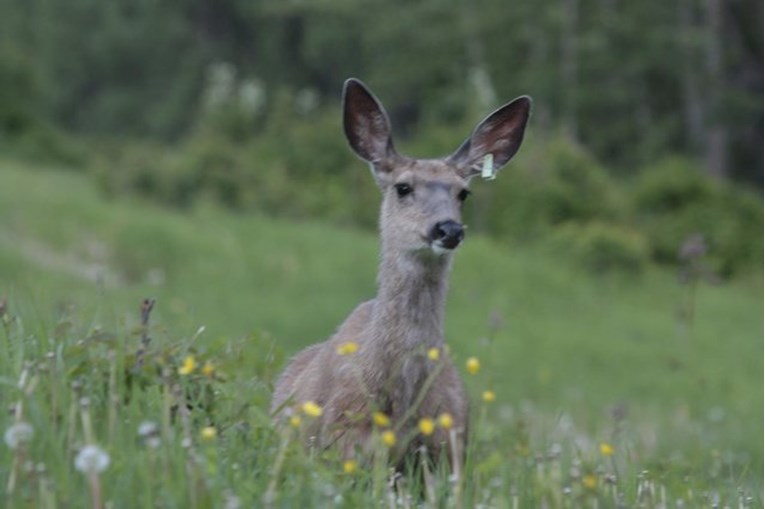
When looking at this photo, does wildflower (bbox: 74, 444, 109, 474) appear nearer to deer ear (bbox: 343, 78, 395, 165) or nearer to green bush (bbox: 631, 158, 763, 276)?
deer ear (bbox: 343, 78, 395, 165)

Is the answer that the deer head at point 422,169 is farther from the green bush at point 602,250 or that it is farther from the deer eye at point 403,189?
the green bush at point 602,250

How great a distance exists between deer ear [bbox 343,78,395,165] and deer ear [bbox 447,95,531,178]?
0.94 feet

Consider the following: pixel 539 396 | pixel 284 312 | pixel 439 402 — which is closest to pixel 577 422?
pixel 539 396

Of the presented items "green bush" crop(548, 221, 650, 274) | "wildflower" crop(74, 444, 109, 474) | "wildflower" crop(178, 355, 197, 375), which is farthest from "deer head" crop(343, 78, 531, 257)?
"green bush" crop(548, 221, 650, 274)

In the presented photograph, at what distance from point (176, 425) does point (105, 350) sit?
1.49ft

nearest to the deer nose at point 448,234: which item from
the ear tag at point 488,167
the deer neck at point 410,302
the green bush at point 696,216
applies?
the deer neck at point 410,302

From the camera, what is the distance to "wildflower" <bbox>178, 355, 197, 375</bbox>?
A: 17.9ft

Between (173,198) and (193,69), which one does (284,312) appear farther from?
(193,69)

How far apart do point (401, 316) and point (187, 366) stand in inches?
65.5

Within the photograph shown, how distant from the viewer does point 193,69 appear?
55281 mm

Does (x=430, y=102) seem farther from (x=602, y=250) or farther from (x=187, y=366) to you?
(x=187, y=366)

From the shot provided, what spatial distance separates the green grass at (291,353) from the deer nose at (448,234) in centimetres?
42

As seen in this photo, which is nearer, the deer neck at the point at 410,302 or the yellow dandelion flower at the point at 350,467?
the yellow dandelion flower at the point at 350,467

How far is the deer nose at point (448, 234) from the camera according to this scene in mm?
6984
